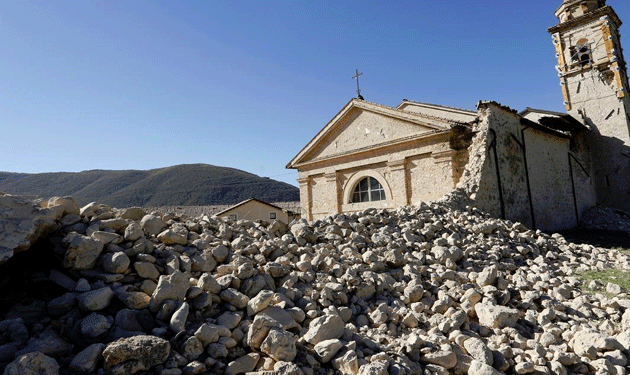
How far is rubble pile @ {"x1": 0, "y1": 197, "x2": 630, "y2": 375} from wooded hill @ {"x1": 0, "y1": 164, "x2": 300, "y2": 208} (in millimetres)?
55753

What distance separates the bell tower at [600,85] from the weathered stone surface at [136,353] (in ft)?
74.1

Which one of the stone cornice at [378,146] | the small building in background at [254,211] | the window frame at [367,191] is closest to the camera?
the stone cornice at [378,146]

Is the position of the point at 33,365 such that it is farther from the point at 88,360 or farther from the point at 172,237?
the point at 172,237

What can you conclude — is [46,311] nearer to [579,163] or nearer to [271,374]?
[271,374]

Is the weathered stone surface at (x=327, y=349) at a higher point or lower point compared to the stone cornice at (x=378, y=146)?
lower

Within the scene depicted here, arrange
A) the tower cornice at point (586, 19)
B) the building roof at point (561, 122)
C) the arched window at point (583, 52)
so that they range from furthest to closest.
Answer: the arched window at point (583, 52) < the tower cornice at point (586, 19) < the building roof at point (561, 122)

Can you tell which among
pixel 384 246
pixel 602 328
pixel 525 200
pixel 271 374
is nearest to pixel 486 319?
pixel 602 328

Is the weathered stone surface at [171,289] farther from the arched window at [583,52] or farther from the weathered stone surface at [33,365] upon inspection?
the arched window at [583,52]

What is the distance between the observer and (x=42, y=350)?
220cm

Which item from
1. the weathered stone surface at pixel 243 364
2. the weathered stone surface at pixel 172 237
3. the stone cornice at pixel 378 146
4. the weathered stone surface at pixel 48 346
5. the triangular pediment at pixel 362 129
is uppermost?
the triangular pediment at pixel 362 129

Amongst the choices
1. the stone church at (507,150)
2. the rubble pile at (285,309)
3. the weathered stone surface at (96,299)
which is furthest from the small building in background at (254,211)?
the weathered stone surface at (96,299)

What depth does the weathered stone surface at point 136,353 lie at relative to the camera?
217 cm

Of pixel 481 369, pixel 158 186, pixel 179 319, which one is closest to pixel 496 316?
pixel 481 369

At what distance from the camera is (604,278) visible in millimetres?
5043
